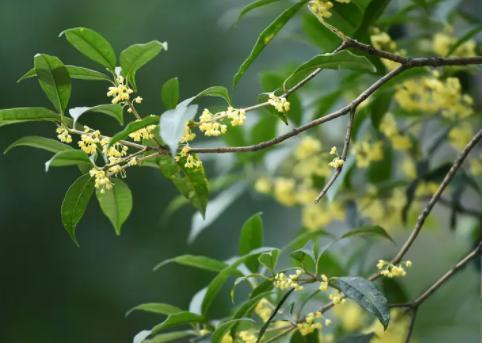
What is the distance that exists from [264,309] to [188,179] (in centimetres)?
16

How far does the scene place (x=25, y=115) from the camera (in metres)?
0.55

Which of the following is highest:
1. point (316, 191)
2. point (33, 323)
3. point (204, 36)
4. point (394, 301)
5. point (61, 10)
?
point (61, 10)

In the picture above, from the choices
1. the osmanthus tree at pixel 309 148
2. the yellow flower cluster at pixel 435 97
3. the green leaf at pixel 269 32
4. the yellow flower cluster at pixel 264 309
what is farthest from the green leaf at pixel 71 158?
the yellow flower cluster at pixel 435 97

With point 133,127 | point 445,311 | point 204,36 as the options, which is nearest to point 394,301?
point 445,311

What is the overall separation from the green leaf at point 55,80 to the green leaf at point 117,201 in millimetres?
76

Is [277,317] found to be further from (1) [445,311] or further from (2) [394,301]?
(1) [445,311]

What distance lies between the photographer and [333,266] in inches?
33.4

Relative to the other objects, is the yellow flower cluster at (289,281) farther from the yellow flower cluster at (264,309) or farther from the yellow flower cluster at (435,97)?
the yellow flower cluster at (435,97)

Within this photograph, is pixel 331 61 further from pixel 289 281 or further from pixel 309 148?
pixel 309 148

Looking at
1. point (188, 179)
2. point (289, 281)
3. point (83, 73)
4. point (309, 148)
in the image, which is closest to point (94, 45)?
point (83, 73)

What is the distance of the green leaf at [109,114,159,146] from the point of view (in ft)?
1.67

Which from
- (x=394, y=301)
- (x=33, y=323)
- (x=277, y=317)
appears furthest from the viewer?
(x=33, y=323)

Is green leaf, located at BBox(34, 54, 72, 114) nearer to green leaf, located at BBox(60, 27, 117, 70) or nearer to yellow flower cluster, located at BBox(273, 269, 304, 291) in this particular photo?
green leaf, located at BBox(60, 27, 117, 70)

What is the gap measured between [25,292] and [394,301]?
1272mm
